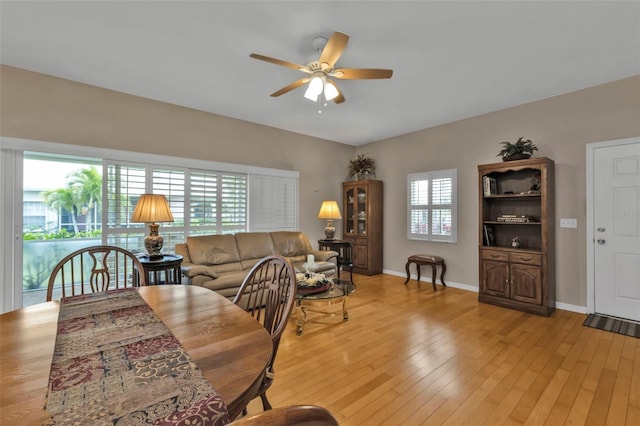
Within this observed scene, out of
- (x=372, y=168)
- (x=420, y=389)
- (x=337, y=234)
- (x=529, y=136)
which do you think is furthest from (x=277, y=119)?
(x=420, y=389)

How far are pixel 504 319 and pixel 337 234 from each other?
3.40 m

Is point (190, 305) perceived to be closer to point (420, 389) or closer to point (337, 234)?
point (420, 389)

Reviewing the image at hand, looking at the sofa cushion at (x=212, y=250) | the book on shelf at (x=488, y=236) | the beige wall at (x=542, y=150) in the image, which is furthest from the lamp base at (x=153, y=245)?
the book on shelf at (x=488, y=236)

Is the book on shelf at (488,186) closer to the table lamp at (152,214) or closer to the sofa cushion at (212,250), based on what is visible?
the sofa cushion at (212,250)

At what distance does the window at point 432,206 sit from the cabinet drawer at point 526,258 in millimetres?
1047

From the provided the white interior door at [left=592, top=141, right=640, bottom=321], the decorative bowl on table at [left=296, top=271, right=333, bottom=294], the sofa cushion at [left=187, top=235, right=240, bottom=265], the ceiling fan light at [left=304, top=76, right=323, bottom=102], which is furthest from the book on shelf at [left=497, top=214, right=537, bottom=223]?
the sofa cushion at [left=187, top=235, right=240, bottom=265]

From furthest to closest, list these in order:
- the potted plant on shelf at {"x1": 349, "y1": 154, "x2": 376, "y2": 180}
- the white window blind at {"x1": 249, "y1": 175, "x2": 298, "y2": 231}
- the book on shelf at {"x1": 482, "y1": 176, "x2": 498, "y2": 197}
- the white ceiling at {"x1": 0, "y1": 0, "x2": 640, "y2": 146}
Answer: the potted plant on shelf at {"x1": 349, "y1": 154, "x2": 376, "y2": 180} < the white window blind at {"x1": 249, "y1": 175, "x2": 298, "y2": 231} < the book on shelf at {"x1": 482, "y1": 176, "x2": 498, "y2": 197} < the white ceiling at {"x1": 0, "y1": 0, "x2": 640, "y2": 146}

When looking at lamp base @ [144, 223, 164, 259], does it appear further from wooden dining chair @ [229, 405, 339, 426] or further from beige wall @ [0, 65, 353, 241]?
wooden dining chair @ [229, 405, 339, 426]

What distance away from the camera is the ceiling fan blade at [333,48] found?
201cm

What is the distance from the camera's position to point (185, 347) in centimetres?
104

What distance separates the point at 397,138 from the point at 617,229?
3.41 meters

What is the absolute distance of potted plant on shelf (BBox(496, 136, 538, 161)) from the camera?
3.72 meters

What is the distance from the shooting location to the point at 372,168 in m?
5.96

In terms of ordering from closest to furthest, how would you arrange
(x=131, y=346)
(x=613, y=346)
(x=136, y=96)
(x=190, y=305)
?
1. (x=131, y=346)
2. (x=190, y=305)
3. (x=613, y=346)
4. (x=136, y=96)
